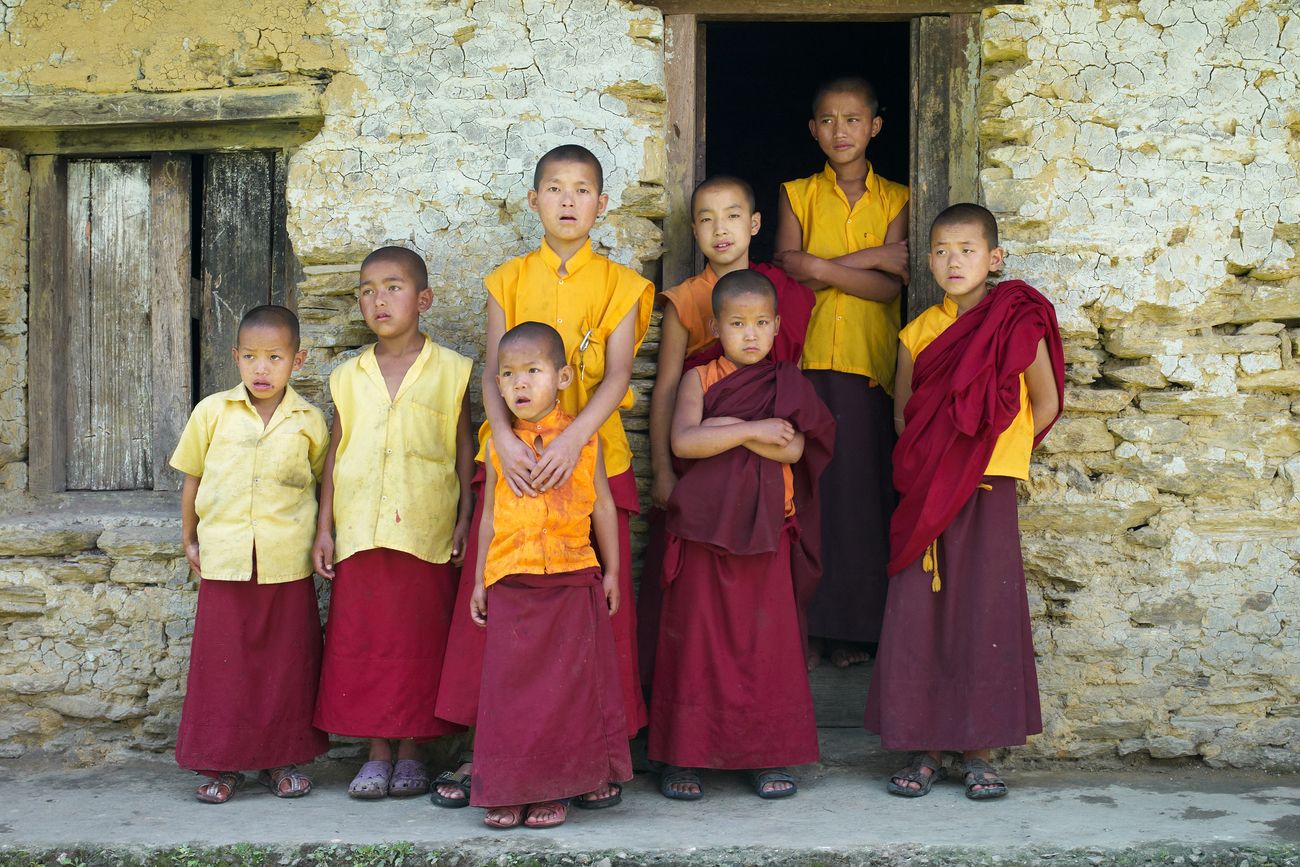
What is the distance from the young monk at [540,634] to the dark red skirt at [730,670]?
0.79 feet

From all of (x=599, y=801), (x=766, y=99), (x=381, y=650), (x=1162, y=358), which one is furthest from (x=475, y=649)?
(x=766, y=99)

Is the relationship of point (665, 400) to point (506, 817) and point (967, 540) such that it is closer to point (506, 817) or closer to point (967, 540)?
point (967, 540)

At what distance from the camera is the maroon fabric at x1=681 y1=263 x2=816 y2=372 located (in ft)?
12.5

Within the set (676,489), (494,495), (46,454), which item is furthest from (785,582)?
(46,454)

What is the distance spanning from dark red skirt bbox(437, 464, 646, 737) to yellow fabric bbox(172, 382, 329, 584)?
49 cm

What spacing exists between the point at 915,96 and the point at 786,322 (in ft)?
3.01

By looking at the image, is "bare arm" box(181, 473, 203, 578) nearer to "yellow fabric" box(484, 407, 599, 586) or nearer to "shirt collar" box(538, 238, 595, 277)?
"yellow fabric" box(484, 407, 599, 586)

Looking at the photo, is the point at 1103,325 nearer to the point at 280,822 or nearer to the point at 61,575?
the point at 280,822

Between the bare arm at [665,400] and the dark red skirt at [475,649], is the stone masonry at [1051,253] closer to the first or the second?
the bare arm at [665,400]

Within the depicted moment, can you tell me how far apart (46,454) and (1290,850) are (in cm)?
393

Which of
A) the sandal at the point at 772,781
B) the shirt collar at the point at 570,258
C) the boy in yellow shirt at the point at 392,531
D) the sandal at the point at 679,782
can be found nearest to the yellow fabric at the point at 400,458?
the boy in yellow shirt at the point at 392,531

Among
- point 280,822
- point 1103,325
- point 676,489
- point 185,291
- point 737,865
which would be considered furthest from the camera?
point 185,291

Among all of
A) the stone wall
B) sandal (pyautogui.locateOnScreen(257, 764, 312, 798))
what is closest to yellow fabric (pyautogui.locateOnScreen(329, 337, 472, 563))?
sandal (pyautogui.locateOnScreen(257, 764, 312, 798))

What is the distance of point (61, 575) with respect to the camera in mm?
4117
